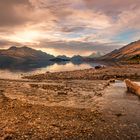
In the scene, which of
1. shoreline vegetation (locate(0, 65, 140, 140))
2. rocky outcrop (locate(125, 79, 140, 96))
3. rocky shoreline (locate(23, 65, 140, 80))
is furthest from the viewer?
rocky shoreline (locate(23, 65, 140, 80))

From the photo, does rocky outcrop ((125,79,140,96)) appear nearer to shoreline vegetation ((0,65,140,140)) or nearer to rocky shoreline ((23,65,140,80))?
shoreline vegetation ((0,65,140,140))

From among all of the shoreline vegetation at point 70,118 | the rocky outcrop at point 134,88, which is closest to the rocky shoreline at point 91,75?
the rocky outcrop at point 134,88

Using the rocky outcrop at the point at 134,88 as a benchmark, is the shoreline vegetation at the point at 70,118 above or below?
below

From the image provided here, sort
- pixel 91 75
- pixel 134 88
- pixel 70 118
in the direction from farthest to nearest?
1. pixel 91 75
2. pixel 134 88
3. pixel 70 118

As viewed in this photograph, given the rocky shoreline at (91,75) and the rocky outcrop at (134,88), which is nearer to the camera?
the rocky outcrop at (134,88)

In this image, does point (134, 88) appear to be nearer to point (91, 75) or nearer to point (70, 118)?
point (70, 118)

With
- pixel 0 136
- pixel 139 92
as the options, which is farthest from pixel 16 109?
pixel 139 92

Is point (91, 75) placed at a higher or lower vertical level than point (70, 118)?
higher

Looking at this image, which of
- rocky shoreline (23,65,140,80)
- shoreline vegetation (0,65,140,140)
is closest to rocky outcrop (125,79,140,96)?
shoreline vegetation (0,65,140,140)

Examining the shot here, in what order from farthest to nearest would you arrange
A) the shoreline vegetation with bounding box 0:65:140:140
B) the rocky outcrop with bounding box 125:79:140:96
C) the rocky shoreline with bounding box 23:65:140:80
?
the rocky shoreline with bounding box 23:65:140:80, the rocky outcrop with bounding box 125:79:140:96, the shoreline vegetation with bounding box 0:65:140:140

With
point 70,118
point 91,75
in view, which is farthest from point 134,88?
→ point 91,75

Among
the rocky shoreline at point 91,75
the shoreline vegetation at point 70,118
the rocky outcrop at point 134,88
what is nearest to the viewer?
the shoreline vegetation at point 70,118

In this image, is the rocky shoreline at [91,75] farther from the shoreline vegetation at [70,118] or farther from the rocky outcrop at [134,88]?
the shoreline vegetation at [70,118]

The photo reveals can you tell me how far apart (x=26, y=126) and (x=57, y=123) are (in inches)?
103
